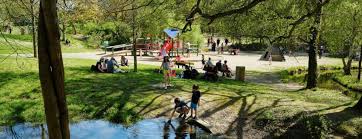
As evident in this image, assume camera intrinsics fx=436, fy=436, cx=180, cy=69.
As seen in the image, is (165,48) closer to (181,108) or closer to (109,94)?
(109,94)

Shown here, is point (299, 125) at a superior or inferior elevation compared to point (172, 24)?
inferior

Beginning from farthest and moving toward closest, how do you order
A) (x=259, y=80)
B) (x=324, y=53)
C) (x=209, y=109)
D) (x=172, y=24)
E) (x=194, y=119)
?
(x=324, y=53)
(x=172, y=24)
(x=259, y=80)
(x=209, y=109)
(x=194, y=119)

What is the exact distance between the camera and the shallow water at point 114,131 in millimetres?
14266

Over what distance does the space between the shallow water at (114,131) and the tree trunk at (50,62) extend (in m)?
8.66

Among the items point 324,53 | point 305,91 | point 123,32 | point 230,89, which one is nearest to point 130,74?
point 230,89

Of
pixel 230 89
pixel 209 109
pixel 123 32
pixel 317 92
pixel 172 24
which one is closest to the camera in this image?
pixel 209 109

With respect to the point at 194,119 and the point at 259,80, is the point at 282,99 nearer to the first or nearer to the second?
the point at 194,119

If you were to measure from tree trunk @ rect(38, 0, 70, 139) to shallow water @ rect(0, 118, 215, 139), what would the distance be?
866cm

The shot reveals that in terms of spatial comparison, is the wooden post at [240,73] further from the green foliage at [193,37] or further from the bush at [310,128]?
the green foliage at [193,37]

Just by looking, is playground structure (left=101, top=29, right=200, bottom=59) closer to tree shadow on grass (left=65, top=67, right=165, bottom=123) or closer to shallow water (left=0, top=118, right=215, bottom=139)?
tree shadow on grass (left=65, top=67, right=165, bottom=123)

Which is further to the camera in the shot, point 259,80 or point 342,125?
point 259,80

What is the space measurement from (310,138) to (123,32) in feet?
108

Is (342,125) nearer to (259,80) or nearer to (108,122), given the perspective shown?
(108,122)

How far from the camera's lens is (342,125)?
15.0 meters
